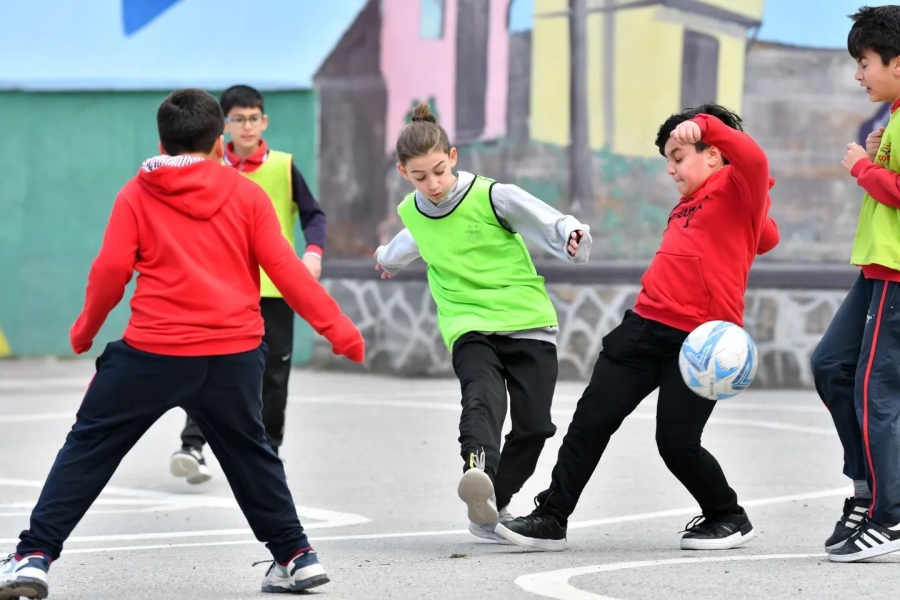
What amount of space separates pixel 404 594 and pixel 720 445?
16.3 feet

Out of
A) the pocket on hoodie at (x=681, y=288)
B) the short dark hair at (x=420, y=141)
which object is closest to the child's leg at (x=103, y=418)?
the short dark hair at (x=420, y=141)

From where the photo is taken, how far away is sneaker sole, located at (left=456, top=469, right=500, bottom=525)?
5.26 m

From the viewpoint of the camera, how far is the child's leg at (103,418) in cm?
462

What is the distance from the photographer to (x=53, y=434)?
9812 mm

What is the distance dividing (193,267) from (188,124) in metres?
0.50

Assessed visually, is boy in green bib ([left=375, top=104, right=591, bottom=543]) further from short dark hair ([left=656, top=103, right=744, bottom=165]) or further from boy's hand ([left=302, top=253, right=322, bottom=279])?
boy's hand ([left=302, top=253, right=322, bottom=279])

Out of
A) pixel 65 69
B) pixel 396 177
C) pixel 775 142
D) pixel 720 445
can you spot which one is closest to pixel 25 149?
pixel 65 69

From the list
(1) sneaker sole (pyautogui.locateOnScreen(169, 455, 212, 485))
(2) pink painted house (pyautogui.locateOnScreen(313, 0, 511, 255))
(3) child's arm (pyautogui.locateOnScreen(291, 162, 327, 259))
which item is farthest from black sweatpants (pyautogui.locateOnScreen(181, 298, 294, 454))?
(2) pink painted house (pyautogui.locateOnScreen(313, 0, 511, 255))

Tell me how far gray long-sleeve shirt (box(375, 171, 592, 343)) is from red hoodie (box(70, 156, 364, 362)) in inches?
50.7

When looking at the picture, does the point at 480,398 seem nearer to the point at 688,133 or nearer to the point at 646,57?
the point at 688,133

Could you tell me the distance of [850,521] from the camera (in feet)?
17.7

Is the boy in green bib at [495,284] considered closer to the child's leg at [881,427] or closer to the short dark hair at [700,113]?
the short dark hair at [700,113]

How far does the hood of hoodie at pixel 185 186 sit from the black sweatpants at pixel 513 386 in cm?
146

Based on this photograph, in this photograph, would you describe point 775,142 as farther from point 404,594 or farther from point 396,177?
point 404,594
